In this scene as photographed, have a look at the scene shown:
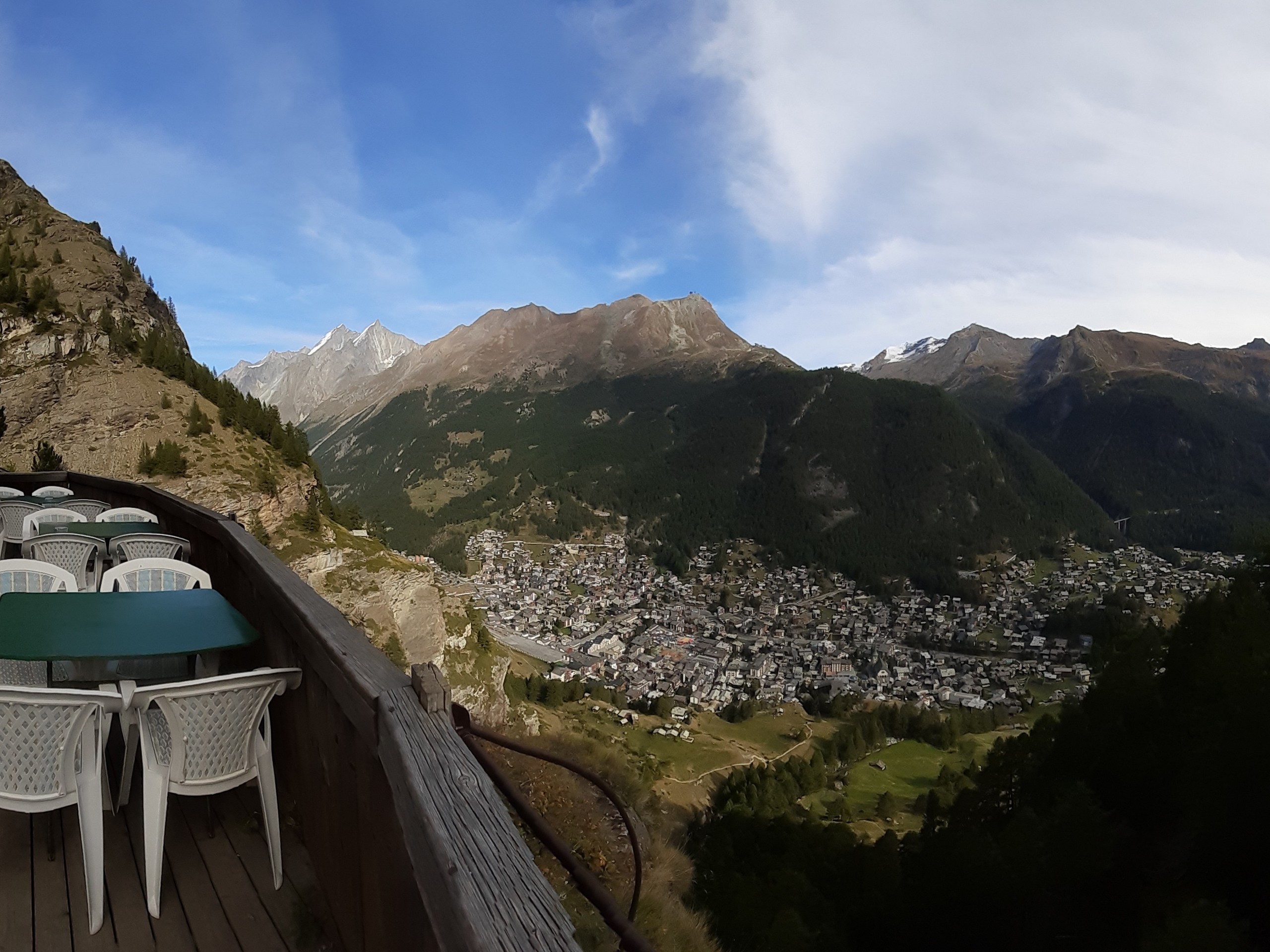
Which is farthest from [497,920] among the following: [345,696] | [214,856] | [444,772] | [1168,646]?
[1168,646]

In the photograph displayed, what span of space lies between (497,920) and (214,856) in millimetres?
2614

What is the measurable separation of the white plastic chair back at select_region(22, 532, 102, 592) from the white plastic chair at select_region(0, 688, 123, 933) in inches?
162

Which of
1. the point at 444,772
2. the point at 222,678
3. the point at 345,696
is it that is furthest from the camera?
the point at 222,678

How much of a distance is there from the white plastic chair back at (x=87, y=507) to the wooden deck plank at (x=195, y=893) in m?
6.19

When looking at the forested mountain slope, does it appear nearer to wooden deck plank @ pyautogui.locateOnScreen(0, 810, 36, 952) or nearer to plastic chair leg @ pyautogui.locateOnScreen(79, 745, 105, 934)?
wooden deck plank @ pyautogui.locateOnScreen(0, 810, 36, 952)

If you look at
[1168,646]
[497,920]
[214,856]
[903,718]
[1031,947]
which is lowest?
[903,718]

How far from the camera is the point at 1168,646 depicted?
16109 millimetres

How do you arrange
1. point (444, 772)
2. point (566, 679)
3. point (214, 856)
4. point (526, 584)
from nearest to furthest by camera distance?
point (444, 772) → point (214, 856) → point (566, 679) → point (526, 584)

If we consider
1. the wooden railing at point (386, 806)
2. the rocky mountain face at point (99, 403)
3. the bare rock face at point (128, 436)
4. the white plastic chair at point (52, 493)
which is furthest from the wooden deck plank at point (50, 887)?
the rocky mountain face at point (99, 403)

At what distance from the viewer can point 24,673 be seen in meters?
3.29

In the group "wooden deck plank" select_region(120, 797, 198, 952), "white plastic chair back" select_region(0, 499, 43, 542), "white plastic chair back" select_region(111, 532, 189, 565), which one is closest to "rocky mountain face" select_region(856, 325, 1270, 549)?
"white plastic chair back" select_region(111, 532, 189, 565)

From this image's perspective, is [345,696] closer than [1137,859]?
Yes

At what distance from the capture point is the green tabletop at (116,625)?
271 centimetres

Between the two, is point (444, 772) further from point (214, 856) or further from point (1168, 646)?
point (1168, 646)
